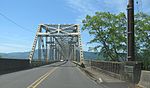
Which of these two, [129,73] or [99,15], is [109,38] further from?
[129,73]

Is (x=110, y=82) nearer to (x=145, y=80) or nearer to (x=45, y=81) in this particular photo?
(x=45, y=81)

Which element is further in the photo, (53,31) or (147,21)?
(53,31)

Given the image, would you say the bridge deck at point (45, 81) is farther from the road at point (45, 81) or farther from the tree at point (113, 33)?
the tree at point (113, 33)

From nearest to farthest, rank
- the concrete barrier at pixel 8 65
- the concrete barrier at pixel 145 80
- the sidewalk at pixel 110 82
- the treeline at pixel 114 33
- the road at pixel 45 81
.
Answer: the concrete barrier at pixel 145 80 → the road at pixel 45 81 → the sidewalk at pixel 110 82 → the concrete barrier at pixel 8 65 → the treeline at pixel 114 33

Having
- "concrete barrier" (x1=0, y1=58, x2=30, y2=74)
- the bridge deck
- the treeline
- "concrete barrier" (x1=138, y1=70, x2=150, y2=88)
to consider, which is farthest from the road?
the treeline

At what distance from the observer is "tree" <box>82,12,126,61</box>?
5891 cm

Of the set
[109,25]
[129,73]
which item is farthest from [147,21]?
[129,73]

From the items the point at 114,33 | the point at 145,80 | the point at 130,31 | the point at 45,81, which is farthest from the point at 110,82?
the point at 114,33

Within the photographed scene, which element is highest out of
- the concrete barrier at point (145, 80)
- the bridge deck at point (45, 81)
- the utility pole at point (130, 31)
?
the utility pole at point (130, 31)

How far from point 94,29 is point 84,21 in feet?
11.8

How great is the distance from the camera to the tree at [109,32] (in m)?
58.9

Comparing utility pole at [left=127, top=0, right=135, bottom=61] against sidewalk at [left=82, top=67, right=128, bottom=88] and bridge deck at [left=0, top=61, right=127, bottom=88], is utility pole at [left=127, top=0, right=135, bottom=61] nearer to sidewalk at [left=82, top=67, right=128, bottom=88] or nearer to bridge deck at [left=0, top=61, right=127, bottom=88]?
sidewalk at [left=82, top=67, right=128, bottom=88]

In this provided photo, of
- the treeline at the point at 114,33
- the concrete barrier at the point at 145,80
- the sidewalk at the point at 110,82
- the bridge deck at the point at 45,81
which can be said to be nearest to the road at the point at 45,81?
the bridge deck at the point at 45,81

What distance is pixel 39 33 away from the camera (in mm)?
101688
